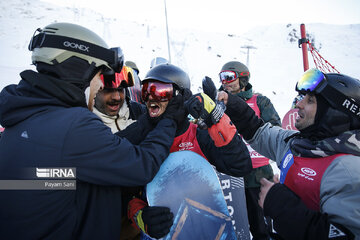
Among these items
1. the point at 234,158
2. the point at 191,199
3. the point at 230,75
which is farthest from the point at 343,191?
the point at 230,75

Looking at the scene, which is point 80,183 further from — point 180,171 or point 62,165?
point 180,171

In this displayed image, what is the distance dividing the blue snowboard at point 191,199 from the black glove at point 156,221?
7cm

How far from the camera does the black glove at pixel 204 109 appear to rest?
1.73 m

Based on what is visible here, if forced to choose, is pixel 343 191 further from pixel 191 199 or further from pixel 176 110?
pixel 176 110

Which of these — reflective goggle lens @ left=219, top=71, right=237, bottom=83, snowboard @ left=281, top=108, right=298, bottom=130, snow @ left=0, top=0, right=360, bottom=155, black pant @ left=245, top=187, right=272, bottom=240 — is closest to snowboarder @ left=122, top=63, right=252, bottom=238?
black pant @ left=245, top=187, right=272, bottom=240

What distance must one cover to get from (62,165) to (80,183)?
189 mm

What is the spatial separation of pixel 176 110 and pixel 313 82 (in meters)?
1.19

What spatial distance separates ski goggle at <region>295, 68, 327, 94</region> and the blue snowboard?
3.49 ft

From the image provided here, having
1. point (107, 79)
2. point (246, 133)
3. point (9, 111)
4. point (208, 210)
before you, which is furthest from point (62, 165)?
point (246, 133)

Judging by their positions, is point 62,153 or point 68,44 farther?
point 68,44

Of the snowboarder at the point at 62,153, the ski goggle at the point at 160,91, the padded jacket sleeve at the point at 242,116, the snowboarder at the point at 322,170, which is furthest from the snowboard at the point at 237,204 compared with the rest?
the snowboarder at the point at 62,153

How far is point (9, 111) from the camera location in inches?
48.9

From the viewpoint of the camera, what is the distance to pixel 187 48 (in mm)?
29219

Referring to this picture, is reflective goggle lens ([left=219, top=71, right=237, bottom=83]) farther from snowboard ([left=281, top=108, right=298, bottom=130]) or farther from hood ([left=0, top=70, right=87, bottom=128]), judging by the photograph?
hood ([left=0, top=70, right=87, bottom=128])
